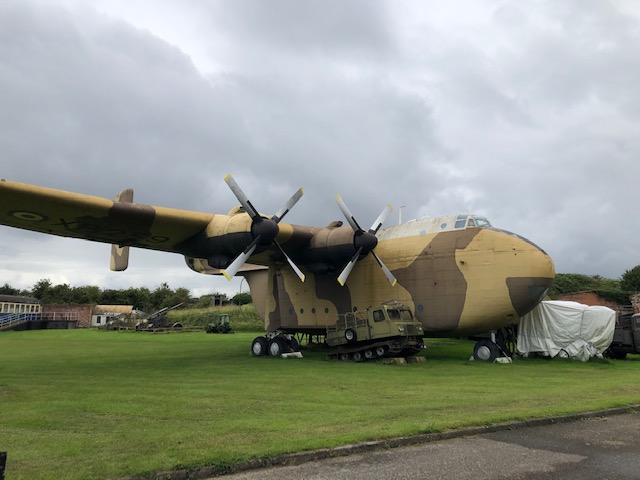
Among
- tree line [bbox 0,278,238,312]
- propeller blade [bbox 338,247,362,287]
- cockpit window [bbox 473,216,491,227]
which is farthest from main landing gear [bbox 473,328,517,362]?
tree line [bbox 0,278,238,312]

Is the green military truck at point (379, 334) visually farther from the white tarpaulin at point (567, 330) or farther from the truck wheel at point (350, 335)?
the white tarpaulin at point (567, 330)

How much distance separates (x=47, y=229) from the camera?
16.7 meters

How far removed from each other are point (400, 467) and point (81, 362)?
15.5m

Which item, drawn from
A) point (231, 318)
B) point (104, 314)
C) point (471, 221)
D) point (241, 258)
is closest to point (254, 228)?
point (241, 258)

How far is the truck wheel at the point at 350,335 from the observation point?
57.4ft

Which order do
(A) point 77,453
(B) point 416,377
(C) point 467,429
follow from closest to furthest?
(A) point 77,453 < (C) point 467,429 < (B) point 416,377

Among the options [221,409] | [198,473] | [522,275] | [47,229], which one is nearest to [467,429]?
[198,473]

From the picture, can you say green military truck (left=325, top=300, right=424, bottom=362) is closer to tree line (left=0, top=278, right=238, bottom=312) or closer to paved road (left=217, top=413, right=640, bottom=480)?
paved road (left=217, top=413, right=640, bottom=480)

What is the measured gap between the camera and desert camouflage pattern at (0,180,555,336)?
1568cm

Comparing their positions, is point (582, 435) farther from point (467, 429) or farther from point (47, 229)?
point (47, 229)

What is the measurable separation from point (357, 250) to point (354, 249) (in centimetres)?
14

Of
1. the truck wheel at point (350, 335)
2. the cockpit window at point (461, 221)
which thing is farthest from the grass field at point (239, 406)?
the cockpit window at point (461, 221)

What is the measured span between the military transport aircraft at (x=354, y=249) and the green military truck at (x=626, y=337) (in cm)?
688

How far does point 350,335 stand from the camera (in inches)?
693
